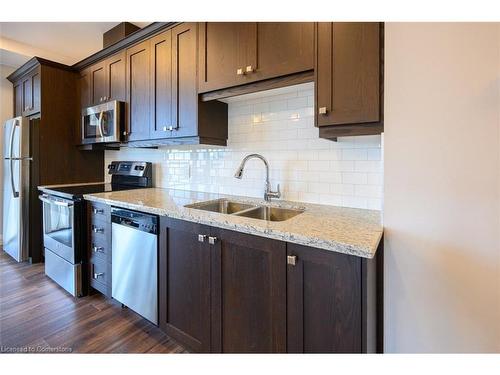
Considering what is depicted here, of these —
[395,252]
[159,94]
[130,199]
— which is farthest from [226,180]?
[395,252]

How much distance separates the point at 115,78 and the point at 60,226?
1.52 metres

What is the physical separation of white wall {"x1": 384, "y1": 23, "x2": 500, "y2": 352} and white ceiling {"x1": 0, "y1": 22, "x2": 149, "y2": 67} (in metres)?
2.61

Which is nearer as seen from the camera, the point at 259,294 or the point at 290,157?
the point at 259,294

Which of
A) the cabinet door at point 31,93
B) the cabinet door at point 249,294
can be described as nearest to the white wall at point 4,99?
the cabinet door at point 31,93

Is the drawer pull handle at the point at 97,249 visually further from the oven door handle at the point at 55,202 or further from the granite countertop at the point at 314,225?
the granite countertop at the point at 314,225

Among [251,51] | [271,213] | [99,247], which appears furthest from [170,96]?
[99,247]

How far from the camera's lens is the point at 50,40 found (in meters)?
2.91

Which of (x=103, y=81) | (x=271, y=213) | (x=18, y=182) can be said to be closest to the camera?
(x=271, y=213)

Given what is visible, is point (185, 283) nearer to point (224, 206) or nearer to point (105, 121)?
point (224, 206)

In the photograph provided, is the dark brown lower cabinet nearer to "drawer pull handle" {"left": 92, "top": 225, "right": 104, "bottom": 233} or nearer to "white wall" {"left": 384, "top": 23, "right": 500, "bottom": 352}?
"white wall" {"left": 384, "top": 23, "right": 500, "bottom": 352}

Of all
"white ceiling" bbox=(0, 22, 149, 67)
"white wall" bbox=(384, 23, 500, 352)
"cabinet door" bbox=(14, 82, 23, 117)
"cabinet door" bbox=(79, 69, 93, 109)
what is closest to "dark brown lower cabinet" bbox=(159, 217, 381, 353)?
"white wall" bbox=(384, 23, 500, 352)

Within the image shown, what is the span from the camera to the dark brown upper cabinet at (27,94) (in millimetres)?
2883

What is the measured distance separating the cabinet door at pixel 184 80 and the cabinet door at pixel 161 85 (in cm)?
5

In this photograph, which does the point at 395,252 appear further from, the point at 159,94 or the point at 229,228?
the point at 159,94
